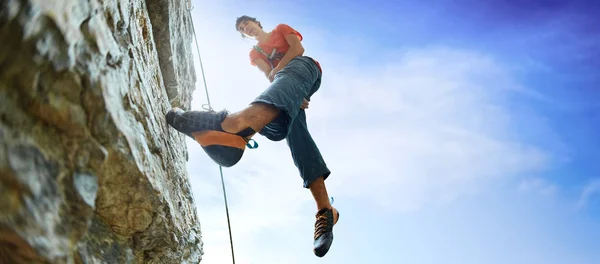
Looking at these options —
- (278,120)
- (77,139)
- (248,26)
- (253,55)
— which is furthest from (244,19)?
(77,139)

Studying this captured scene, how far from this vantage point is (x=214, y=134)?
8.81ft

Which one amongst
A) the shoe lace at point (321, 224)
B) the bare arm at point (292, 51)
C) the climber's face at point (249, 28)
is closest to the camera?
the shoe lace at point (321, 224)

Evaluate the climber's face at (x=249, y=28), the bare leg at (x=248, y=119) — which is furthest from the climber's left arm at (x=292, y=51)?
the bare leg at (x=248, y=119)

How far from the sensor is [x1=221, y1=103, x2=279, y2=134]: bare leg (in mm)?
2695

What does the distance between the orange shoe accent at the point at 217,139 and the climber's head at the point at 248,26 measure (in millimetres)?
2025

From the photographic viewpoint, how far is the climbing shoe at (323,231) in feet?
10.2

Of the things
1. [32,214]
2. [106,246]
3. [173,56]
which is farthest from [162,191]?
[173,56]

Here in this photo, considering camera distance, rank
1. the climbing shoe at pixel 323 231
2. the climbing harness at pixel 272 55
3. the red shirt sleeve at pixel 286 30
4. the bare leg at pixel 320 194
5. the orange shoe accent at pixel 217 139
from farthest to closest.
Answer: the climbing harness at pixel 272 55
the red shirt sleeve at pixel 286 30
the bare leg at pixel 320 194
the climbing shoe at pixel 323 231
the orange shoe accent at pixel 217 139

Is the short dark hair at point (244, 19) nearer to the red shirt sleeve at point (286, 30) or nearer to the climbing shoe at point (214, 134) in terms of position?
the red shirt sleeve at point (286, 30)

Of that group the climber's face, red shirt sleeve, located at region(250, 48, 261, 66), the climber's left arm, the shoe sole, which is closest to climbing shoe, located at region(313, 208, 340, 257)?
the shoe sole

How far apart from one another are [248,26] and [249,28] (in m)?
0.03

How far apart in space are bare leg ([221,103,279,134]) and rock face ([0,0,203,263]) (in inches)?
18.2

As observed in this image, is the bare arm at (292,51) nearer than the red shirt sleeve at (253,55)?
Yes

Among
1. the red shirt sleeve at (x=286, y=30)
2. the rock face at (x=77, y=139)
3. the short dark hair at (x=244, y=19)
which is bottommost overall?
the rock face at (x=77, y=139)
